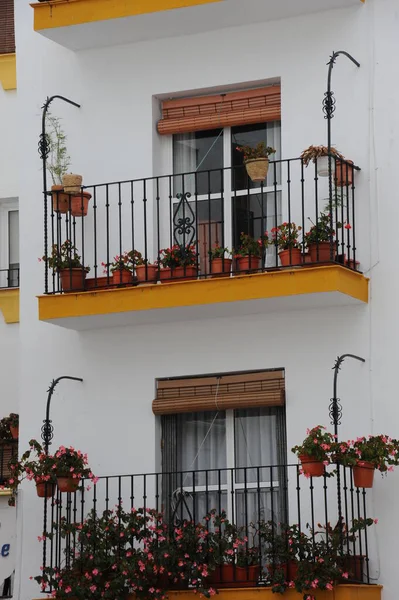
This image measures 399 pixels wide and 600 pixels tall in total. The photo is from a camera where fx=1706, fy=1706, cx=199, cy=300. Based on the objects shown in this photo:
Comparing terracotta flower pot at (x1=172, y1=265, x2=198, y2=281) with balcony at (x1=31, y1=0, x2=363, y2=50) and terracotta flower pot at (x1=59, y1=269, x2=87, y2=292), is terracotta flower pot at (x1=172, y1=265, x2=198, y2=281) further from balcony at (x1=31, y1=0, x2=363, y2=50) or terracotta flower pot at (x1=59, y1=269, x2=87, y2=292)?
balcony at (x1=31, y1=0, x2=363, y2=50)

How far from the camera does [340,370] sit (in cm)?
1720

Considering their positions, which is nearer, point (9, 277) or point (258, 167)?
point (258, 167)

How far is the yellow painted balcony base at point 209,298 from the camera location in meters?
16.8

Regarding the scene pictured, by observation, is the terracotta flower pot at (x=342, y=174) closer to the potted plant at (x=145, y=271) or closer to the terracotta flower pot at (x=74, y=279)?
the potted plant at (x=145, y=271)

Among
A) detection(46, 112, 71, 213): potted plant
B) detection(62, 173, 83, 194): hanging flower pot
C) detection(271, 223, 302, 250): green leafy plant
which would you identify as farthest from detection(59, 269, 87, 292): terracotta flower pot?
detection(271, 223, 302, 250): green leafy plant

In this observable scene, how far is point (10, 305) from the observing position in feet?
69.3

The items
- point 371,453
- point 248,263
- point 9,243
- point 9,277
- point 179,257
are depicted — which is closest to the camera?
point 371,453

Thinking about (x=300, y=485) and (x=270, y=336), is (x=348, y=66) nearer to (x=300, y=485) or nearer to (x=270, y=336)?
(x=270, y=336)

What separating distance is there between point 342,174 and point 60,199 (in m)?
3.10

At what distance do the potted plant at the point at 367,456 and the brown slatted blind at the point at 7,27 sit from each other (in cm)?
803

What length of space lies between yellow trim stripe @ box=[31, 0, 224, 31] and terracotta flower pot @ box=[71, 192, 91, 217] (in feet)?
6.09

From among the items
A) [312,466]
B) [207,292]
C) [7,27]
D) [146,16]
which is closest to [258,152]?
[207,292]

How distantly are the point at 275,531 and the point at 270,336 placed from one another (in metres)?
2.00

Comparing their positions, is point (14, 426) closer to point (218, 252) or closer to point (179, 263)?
point (179, 263)
